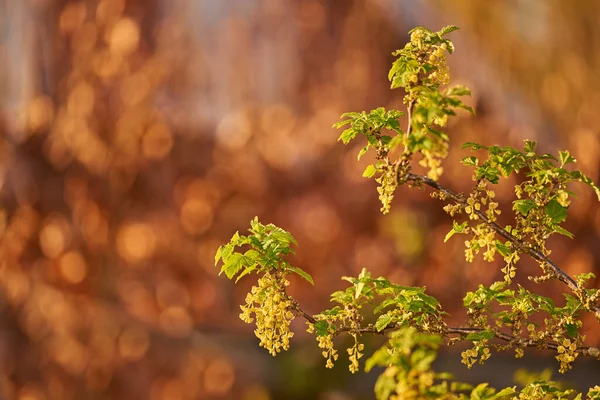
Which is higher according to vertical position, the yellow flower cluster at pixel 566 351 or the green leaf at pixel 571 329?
the green leaf at pixel 571 329

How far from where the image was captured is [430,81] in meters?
0.73

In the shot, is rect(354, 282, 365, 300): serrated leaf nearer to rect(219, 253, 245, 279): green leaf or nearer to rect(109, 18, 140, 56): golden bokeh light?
rect(219, 253, 245, 279): green leaf

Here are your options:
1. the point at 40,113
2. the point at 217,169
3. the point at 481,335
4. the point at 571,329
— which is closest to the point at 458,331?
the point at 481,335

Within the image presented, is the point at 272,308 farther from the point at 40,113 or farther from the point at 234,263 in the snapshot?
the point at 40,113

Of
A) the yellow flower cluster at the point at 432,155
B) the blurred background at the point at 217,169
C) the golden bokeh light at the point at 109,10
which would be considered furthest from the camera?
the golden bokeh light at the point at 109,10

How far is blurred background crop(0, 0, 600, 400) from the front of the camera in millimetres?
1481

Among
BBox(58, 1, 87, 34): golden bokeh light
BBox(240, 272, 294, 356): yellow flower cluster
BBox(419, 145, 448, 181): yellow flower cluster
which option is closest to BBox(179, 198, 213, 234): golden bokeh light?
BBox(58, 1, 87, 34): golden bokeh light

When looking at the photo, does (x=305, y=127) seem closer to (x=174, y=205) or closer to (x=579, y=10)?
(x=174, y=205)

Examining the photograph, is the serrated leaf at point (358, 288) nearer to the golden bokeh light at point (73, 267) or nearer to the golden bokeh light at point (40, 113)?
the golden bokeh light at point (73, 267)

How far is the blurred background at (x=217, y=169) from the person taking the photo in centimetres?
148

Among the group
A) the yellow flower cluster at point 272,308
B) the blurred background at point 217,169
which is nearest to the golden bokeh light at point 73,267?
the blurred background at point 217,169

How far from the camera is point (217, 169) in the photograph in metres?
1.68

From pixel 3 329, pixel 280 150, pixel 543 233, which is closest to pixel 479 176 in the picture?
pixel 543 233

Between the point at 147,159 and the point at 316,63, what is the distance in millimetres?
438
